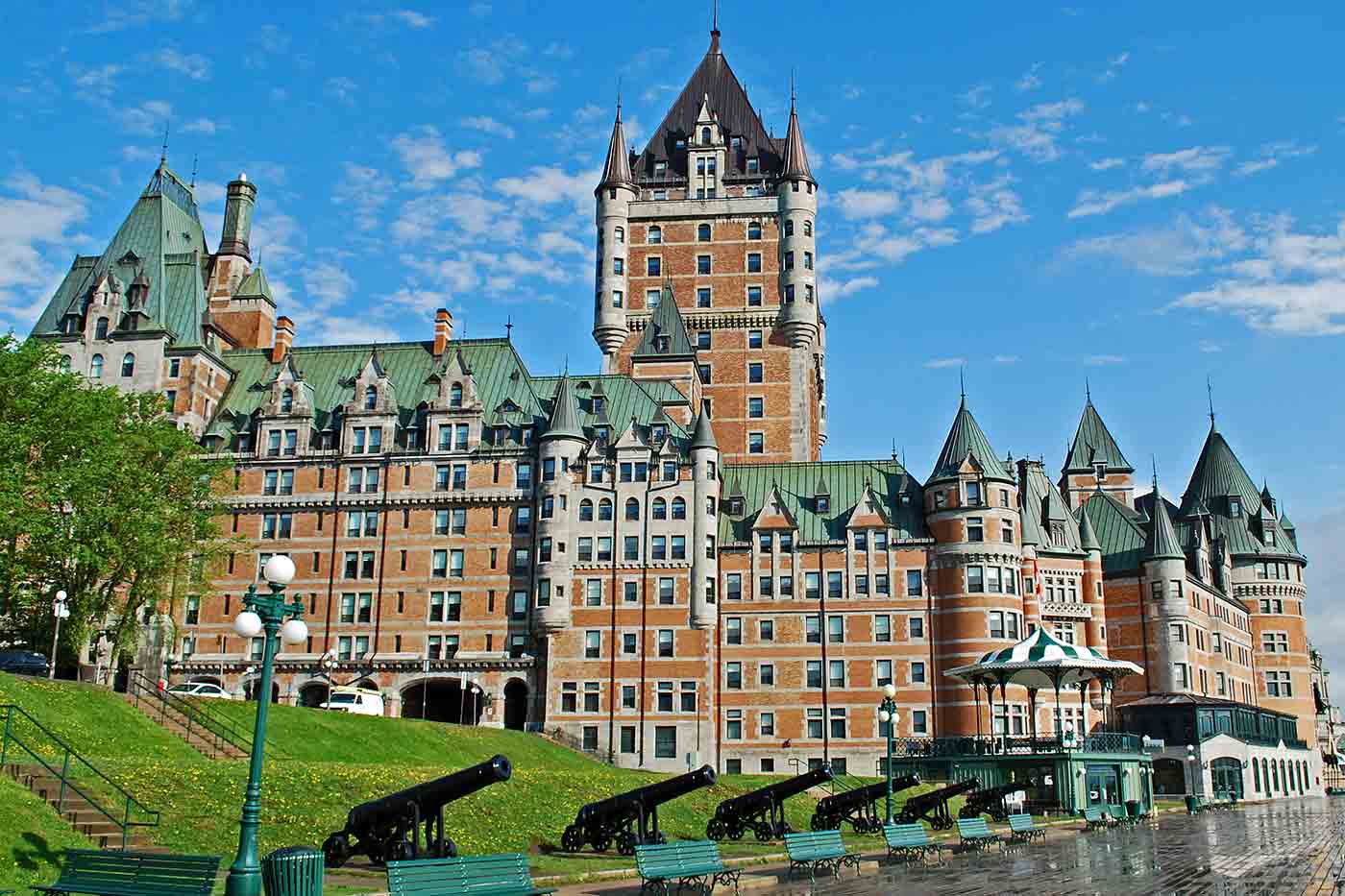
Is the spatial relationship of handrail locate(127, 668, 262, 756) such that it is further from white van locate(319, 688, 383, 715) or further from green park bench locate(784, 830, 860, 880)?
green park bench locate(784, 830, 860, 880)

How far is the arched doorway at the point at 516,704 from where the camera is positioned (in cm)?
7612

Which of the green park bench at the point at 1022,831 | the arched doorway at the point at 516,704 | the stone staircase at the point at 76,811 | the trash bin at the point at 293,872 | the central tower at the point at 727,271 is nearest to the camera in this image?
the trash bin at the point at 293,872

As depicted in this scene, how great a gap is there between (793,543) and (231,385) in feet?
127

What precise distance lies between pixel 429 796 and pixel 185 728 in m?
23.1

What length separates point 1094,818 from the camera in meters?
48.8

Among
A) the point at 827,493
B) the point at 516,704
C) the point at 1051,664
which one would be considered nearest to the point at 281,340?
the point at 516,704

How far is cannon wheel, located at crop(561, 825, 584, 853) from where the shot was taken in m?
29.2

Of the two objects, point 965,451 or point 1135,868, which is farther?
point 965,451

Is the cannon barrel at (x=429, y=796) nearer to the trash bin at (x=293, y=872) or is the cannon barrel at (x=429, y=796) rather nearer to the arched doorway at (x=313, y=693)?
the trash bin at (x=293, y=872)

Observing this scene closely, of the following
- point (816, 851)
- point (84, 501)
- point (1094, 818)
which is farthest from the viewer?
point (84, 501)

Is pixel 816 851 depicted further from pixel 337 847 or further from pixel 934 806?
pixel 934 806

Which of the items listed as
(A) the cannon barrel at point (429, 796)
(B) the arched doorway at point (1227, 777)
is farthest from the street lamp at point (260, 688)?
(B) the arched doorway at point (1227, 777)

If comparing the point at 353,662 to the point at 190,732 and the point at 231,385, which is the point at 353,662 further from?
the point at 190,732

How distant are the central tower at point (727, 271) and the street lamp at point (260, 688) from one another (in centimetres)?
7137
